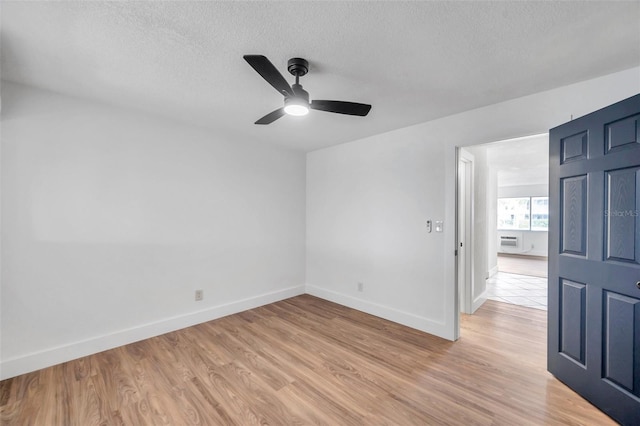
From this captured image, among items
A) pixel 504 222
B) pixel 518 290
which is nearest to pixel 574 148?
pixel 518 290

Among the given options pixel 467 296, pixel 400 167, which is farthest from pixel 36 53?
pixel 467 296

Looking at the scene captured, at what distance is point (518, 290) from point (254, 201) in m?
4.81

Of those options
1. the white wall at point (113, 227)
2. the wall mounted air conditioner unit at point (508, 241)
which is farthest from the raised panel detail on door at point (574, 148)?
the wall mounted air conditioner unit at point (508, 241)

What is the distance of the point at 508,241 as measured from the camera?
336 inches

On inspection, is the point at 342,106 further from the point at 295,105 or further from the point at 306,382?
the point at 306,382

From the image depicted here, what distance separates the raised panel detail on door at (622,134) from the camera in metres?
1.72

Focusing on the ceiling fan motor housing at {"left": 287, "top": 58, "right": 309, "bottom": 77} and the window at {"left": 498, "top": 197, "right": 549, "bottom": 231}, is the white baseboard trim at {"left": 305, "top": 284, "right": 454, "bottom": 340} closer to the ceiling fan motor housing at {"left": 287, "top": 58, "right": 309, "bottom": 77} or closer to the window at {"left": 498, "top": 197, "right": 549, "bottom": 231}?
the ceiling fan motor housing at {"left": 287, "top": 58, "right": 309, "bottom": 77}

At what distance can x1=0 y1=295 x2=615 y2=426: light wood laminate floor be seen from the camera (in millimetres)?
1809

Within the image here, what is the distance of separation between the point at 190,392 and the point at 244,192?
2418 mm

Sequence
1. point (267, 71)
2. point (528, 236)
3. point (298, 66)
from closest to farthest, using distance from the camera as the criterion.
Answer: point (267, 71), point (298, 66), point (528, 236)

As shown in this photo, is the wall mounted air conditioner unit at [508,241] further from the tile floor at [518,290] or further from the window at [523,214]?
the tile floor at [518,290]

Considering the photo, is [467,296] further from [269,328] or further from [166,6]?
[166,6]

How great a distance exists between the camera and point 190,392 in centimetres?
205

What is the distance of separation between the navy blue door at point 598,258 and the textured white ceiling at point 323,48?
543 millimetres
